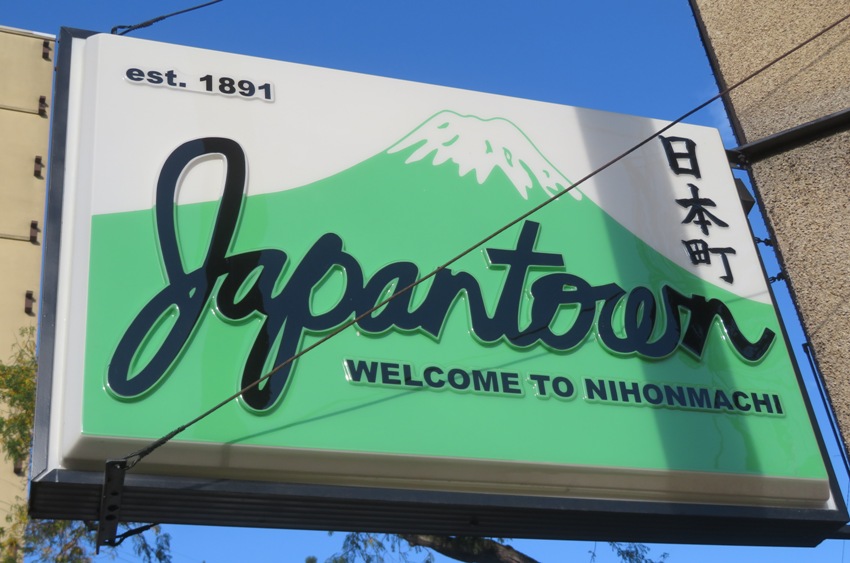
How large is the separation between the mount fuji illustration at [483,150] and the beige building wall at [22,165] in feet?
57.6

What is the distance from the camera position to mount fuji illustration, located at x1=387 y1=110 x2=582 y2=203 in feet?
20.4

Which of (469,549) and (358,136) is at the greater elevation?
(469,549)

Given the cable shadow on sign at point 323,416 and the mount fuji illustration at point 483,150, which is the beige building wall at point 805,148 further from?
the cable shadow on sign at point 323,416

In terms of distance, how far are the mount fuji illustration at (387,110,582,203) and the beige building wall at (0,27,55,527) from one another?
1754 cm

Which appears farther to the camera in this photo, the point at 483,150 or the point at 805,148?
the point at 483,150

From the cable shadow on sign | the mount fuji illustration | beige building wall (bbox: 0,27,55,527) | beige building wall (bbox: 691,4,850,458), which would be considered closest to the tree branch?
the mount fuji illustration

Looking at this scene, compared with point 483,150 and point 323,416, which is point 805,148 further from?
point 323,416

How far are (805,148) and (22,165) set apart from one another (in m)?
21.4

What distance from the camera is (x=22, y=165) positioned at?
24625 mm

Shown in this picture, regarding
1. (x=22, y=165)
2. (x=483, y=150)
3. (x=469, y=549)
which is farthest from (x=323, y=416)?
(x=22, y=165)

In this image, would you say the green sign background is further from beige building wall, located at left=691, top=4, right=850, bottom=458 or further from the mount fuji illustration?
beige building wall, located at left=691, top=4, right=850, bottom=458

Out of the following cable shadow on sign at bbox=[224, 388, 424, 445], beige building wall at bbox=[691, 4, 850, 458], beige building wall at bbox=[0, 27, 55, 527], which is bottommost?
cable shadow on sign at bbox=[224, 388, 424, 445]

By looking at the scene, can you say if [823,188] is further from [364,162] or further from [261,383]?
[261,383]

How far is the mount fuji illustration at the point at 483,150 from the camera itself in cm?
622
